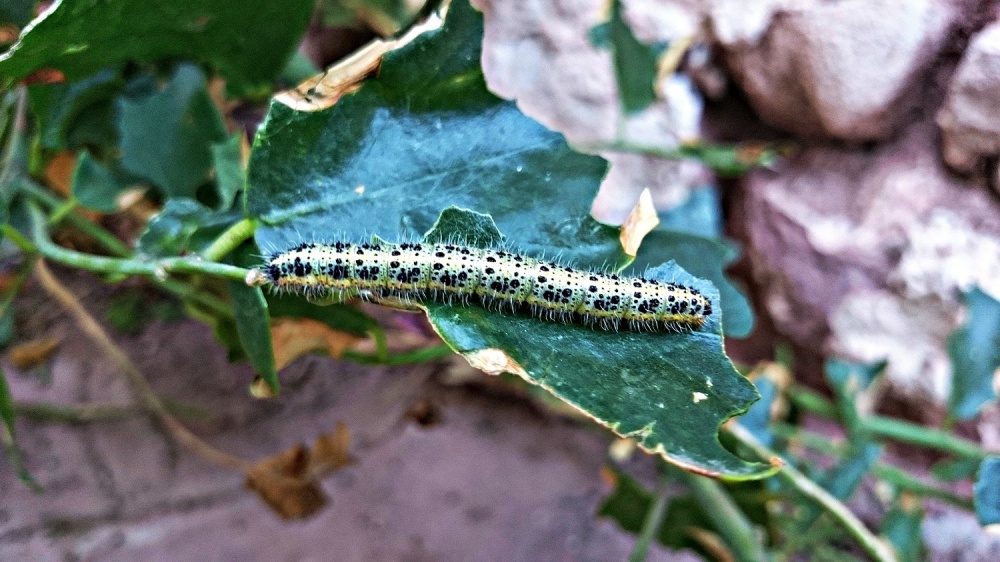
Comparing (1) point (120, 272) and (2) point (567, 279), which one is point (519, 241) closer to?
(2) point (567, 279)

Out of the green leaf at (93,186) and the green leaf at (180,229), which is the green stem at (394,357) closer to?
the green leaf at (180,229)

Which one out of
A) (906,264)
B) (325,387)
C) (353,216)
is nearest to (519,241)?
(353,216)

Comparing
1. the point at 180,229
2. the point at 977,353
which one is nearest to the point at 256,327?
the point at 180,229

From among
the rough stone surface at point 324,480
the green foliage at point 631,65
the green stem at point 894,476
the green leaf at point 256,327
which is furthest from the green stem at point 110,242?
the green stem at point 894,476

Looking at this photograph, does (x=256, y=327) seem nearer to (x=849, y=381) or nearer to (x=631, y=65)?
(x=631, y=65)

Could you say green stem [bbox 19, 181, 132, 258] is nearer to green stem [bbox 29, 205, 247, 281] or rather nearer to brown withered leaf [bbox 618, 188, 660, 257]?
green stem [bbox 29, 205, 247, 281]

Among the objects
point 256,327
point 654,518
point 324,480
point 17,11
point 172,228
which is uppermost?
point 17,11
